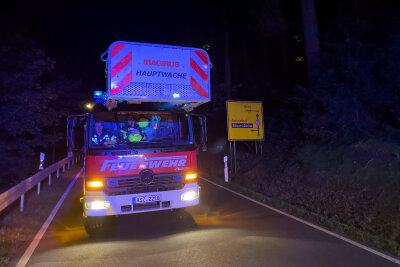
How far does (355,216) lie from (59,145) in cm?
4437

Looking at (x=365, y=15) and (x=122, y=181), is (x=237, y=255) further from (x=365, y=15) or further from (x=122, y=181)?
(x=365, y=15)

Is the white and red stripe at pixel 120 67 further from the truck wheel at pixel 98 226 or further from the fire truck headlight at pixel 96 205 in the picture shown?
the truck wheel at pixel 98 226

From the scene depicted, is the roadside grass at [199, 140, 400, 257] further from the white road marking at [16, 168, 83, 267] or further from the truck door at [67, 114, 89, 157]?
the white road marking at [16, 168, 83, 267]

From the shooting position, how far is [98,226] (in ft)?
21.7

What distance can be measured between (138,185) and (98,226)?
137 cm

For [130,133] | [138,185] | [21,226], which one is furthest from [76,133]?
[21,226]

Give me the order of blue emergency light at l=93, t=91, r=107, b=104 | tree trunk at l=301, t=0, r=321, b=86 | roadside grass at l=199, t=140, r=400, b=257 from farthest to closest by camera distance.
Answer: tree trunk at l=301, t=0, r=321, b=86 < blue emergency light at l=93, t=91, r=107, b=104 < roadside grass at l=199, t=140, r=400, b=257

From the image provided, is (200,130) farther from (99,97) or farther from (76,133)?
(76,133)

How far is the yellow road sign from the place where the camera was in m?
14.2

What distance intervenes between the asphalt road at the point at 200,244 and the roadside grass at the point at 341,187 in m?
0.72

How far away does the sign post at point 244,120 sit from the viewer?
1418 centimetres

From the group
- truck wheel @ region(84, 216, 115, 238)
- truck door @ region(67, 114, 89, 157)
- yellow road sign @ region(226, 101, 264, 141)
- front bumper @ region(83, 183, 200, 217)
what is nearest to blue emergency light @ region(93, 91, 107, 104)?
truck door @ region(67, 114, 89, 157)

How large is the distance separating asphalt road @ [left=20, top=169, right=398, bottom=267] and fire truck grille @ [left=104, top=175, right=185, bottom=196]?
83cm

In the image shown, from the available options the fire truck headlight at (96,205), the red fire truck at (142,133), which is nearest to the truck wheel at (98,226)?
the red fire truck at (142,133)
